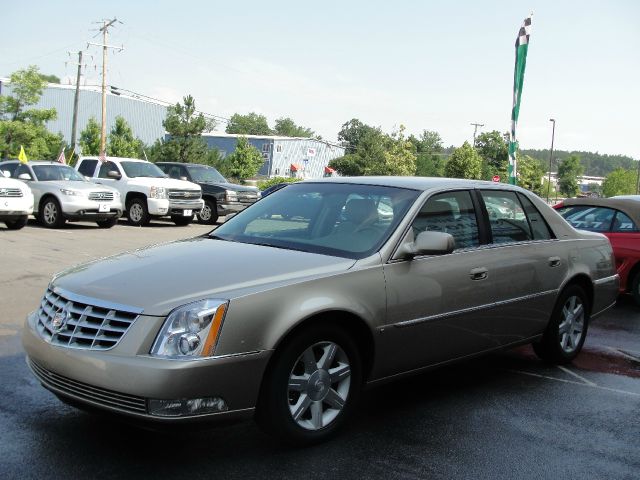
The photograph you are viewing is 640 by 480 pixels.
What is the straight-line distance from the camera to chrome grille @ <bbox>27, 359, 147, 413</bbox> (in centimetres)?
343

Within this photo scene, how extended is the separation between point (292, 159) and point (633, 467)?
106526mm

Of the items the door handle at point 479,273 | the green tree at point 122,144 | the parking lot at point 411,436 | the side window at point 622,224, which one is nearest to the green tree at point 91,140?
the green tree at point 122,144

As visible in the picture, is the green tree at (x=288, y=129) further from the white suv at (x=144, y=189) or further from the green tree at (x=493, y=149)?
the white suv at (x=144, y=189)

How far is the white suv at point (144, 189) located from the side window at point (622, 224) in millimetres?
12747

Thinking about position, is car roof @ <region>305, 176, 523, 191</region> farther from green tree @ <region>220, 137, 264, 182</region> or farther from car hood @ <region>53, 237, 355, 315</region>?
green tree @ <region>220, 137, 264, 182</region>

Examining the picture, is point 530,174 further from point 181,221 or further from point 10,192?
point 10,192

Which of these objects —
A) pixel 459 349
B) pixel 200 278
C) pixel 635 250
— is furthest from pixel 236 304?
pixel 635 250

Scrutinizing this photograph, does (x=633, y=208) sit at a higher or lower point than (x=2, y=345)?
higher

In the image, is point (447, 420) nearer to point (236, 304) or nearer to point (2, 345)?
point (236, 304)

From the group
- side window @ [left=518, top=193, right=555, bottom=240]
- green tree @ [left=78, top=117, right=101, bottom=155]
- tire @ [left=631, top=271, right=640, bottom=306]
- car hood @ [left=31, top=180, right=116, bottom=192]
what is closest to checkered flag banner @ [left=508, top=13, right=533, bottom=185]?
car hood @ [left=31, top=180, right=116, bottom=192]

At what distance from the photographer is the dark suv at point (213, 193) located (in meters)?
21.6

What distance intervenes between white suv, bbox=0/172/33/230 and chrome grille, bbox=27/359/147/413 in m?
12.9

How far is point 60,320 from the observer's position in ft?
12.4

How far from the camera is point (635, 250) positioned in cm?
919
